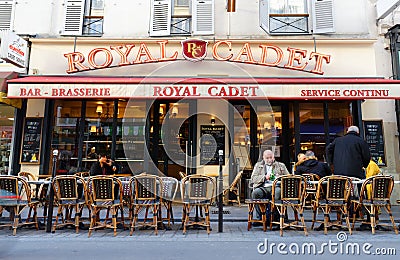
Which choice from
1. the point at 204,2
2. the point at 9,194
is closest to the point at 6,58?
the point at 9,194

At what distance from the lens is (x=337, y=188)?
470 cm

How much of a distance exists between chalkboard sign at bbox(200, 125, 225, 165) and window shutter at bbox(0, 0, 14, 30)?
5997 millimetres

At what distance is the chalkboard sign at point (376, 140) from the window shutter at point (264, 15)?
3505 millimetres

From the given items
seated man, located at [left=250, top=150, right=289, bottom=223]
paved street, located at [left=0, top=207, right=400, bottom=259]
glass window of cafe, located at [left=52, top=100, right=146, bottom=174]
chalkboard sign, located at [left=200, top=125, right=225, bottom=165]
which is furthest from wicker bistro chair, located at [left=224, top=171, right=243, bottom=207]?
paved street, located at [left=0, top=207, right=400, bottom=259]

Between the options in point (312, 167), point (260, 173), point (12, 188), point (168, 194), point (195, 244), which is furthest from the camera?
point (312, 167)

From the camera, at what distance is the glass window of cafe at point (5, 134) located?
799 cm

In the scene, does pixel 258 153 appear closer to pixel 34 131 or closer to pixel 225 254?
pixel 225 254

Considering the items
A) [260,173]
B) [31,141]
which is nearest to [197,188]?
[260,173]

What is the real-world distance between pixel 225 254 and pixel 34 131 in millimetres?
6325

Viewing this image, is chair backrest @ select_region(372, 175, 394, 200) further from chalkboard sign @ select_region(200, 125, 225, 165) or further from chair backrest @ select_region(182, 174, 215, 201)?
chalkboard sign @ select_region(200, 125, 225, 165)

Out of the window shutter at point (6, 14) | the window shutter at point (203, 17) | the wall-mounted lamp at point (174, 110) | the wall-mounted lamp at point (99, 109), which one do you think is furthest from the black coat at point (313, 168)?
the window shutter at point (6, 14)

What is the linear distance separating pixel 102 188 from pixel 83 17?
5.68 metres

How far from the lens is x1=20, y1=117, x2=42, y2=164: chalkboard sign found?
7.61 meters

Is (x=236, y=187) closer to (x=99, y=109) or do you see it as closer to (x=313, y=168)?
(x=313, y=168)
